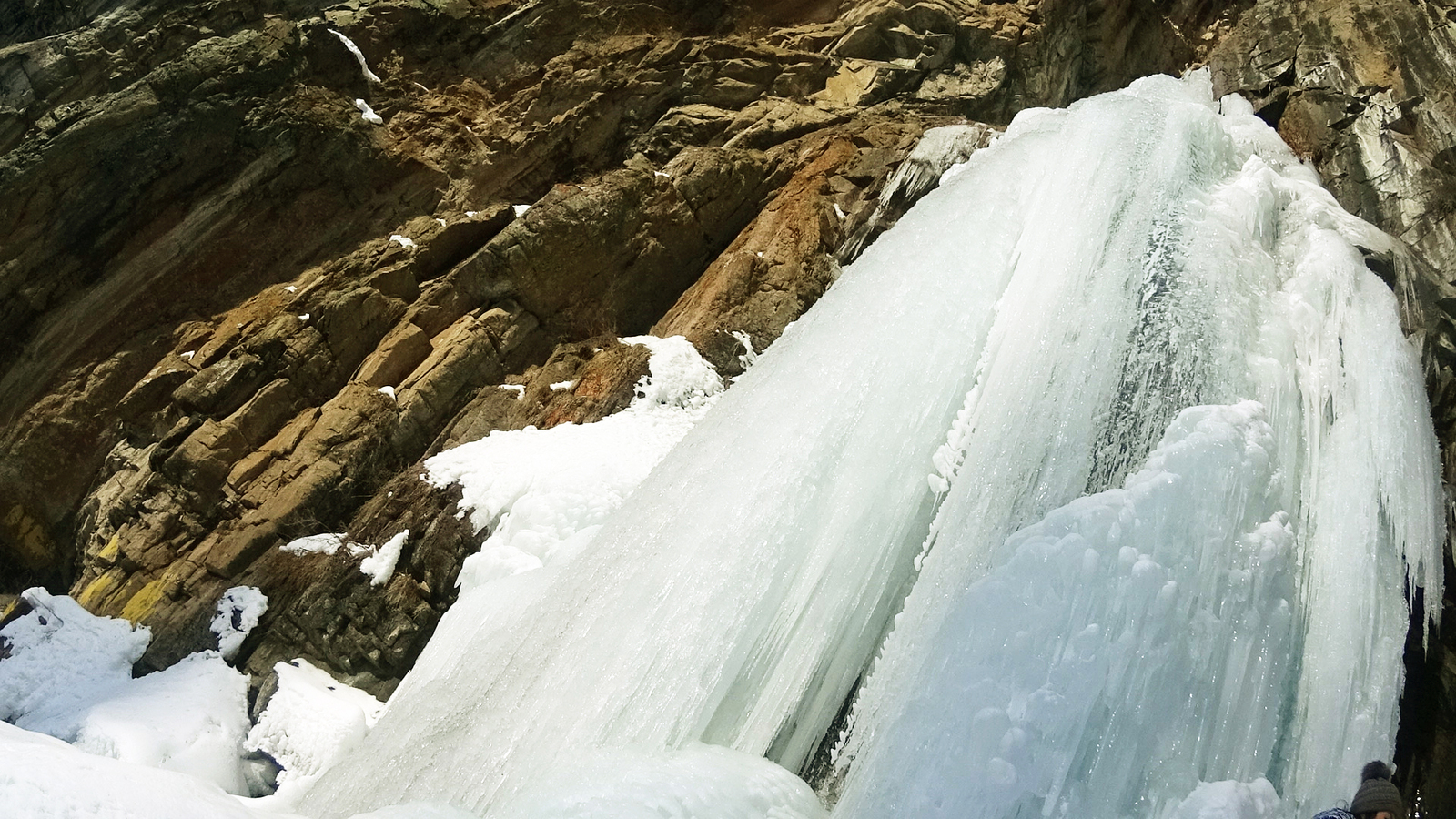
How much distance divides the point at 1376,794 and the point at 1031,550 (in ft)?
5.43

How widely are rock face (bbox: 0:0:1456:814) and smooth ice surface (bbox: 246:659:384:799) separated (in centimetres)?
30

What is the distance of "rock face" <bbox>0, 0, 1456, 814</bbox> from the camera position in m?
7.05

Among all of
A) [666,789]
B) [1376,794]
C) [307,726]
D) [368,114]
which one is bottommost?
[307,726]

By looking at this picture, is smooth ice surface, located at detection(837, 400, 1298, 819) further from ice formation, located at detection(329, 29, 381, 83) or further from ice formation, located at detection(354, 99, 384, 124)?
ice formation, located at detection(329, 29, 381, 83)

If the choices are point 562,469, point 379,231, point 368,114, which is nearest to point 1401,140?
point 562,469

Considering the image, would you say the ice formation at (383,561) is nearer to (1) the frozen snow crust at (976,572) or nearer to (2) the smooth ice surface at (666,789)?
(1) the frozen snow crust at (976,572)

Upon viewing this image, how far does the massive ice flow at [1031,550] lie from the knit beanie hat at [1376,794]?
0.23 ft

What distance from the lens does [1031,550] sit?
3.98 metres

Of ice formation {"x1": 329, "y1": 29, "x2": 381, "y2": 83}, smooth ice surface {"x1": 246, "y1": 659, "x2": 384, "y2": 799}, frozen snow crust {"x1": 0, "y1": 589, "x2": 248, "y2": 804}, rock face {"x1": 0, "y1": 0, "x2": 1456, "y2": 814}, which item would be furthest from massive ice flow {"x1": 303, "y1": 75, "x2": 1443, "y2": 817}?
ice formation {"x1": 329, "y1": 29, "x2": 381, "y2": 83}

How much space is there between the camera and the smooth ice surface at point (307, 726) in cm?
570

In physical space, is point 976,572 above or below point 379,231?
below

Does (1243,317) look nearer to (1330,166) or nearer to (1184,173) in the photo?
(1184,173)

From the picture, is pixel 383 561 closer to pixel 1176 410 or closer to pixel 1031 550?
pixel 1031 550

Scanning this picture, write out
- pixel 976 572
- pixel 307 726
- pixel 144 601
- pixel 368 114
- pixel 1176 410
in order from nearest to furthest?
pixel 976 572 < pixel 1176 410 < pixel 307 726 < pixel 144 601 < pixel 368 114
